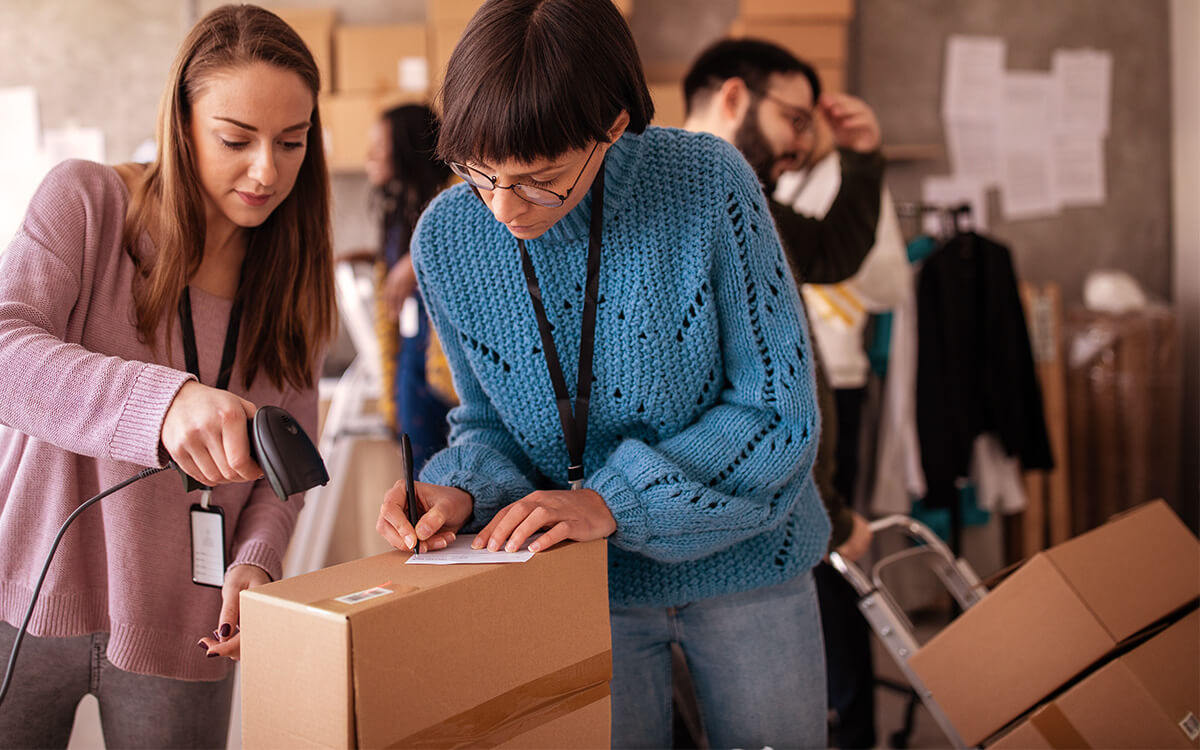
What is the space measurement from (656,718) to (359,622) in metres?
0.56

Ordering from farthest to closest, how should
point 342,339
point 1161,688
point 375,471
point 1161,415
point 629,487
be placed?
1. point 342,339
2. point 1161,415
3. point 375,471
4. point 1161,688
5. point 629,487

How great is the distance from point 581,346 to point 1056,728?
0.85 metres

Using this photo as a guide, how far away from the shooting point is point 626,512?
957 mm

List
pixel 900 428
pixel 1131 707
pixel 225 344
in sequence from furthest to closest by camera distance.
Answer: pixel 900 428
pixel 1131 707
pixel 225 344

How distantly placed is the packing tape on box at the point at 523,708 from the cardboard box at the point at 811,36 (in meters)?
3.23

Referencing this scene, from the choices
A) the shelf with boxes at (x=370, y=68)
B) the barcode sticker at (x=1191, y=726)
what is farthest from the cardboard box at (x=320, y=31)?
the barcode sticker at (x=1191, y=726)

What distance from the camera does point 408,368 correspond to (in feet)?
8.59

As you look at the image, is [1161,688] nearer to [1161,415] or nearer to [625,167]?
[625,167]

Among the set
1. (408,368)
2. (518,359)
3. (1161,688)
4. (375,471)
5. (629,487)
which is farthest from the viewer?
(375,471)

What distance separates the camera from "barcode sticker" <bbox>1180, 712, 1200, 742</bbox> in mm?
1248

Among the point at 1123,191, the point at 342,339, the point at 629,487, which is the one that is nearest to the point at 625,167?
the point at 629,487

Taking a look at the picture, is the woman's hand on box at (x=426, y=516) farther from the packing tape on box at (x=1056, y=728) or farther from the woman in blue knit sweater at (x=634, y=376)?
the packing tape on box at (x=1056, y=728)

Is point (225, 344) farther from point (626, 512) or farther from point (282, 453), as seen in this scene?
point (626, 512)

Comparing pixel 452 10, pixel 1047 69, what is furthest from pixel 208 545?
pixel 1047 69
